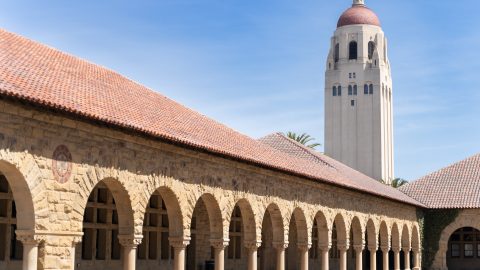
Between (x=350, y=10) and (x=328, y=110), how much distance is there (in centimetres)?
1282

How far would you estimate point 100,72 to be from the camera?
23594 millimetres

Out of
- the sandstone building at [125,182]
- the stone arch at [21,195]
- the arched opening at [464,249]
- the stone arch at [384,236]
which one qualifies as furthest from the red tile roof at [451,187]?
the stone arch at [21,195]

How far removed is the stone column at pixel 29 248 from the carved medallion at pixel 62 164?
1.15m

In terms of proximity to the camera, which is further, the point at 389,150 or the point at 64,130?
the point at 389,150

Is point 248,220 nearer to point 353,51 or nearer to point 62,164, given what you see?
point 62,164

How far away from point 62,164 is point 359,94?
8751 centimetres

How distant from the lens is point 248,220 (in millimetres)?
23000

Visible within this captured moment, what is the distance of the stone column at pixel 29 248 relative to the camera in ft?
45.6

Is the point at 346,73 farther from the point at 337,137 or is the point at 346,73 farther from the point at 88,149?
the point at 88,149

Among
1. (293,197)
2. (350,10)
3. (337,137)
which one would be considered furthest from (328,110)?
(293,197)

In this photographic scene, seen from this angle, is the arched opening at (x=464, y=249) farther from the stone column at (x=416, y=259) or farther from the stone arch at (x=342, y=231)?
the stone arch at (x=342, y=231)

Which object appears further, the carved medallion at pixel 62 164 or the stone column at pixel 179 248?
the stone column at pixel 179 248

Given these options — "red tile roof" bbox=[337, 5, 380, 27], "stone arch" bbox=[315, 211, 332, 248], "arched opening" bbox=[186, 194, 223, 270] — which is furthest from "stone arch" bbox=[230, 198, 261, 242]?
"red tile roof" bbox=[337, 5, 380, 27]

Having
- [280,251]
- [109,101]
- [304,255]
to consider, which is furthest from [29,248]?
[304,255]
